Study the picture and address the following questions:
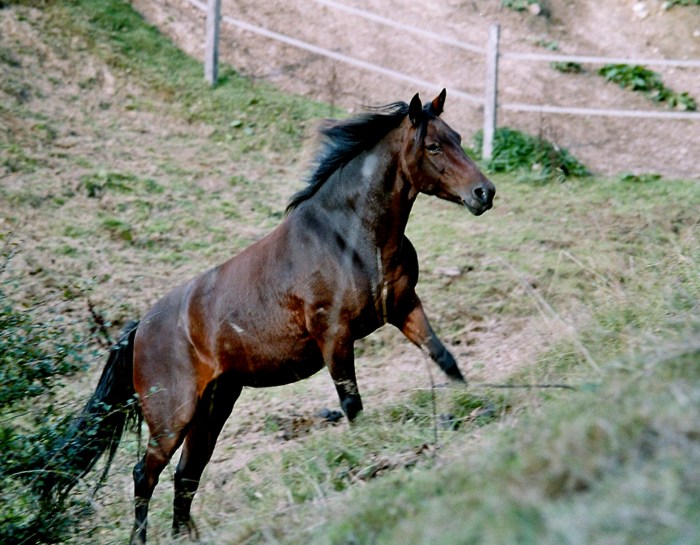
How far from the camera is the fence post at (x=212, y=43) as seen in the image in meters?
12.2

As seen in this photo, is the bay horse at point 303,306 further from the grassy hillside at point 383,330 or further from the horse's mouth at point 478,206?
the grassy hillside at point 383,330

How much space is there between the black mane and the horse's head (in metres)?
0.21

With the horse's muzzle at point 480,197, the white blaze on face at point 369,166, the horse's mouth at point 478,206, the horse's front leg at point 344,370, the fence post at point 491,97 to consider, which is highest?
the fence post at point 491,97

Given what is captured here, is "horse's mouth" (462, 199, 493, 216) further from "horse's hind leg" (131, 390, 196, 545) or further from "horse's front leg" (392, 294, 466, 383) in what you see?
"horse's hind leg" (131, 390, 196, 545)

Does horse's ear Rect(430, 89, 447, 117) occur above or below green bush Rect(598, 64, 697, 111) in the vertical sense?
below

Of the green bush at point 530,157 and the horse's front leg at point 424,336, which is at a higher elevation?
the green bush at point 530,157

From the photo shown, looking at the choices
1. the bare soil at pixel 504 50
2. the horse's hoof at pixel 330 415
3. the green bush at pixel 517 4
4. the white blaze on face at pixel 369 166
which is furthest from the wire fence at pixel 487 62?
the white blaze on face at pixel 369 166

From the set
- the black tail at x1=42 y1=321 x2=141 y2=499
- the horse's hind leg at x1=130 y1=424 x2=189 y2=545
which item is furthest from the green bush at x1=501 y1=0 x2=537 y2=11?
the horse's hind leg at x1=130 y1=424 x2=189 y2=545

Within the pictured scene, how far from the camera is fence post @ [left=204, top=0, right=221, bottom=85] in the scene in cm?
1219

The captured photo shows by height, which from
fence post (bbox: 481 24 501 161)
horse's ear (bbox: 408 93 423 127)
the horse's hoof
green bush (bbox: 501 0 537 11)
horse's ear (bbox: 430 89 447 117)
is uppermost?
green bush (bbox: 501 0 537 11)

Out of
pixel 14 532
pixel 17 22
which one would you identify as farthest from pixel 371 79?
pixel 14 532

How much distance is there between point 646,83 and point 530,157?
8.87 feet

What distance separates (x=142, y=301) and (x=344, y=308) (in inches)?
140

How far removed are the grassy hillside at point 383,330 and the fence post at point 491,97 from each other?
3.14ft
